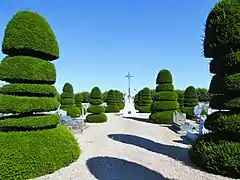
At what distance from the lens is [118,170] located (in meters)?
7.48

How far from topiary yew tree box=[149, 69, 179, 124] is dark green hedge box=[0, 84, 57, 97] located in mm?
14874

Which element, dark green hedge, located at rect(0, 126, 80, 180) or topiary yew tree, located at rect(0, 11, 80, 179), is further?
topiary yew tree, located at rect(0, 11, 80, 179)

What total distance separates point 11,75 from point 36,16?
6.24ft

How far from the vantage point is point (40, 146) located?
712cm

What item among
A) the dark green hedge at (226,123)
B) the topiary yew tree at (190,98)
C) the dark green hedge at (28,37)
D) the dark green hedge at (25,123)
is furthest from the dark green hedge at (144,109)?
the dark green hedge at (25,123)

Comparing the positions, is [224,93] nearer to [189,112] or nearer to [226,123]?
[226,123]

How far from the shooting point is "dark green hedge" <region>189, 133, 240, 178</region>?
6.90 m

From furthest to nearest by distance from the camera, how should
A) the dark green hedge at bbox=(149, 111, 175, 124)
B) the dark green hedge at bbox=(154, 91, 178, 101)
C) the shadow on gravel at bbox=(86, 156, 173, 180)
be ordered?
1. the dark green hedge at bbox=(154, 91, 178, 101)
2. the dark green hedge at bbox=(149, 111, 175, 124)
3. the shadow on gravel at bbox=(86, 156, 173, 180)

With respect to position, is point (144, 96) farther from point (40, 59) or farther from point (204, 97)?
point (40, 59)

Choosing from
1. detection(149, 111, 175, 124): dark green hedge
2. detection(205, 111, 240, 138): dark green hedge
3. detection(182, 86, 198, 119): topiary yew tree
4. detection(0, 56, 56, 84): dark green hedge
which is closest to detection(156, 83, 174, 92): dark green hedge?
detection(149, 111, 175, 124): dark green hedge

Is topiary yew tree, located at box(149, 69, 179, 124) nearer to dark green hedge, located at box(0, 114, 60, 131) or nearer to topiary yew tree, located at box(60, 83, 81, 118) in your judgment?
topiary yew tree, located at box(60, 83, 81, 118)

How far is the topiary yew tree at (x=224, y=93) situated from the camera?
23.2ft

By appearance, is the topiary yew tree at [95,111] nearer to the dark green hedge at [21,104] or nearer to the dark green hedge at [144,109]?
the dark green hedge at [144,109]

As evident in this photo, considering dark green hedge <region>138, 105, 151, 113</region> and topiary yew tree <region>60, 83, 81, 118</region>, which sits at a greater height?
topiary yew tree <region>60, 83, 81, 118</region>
